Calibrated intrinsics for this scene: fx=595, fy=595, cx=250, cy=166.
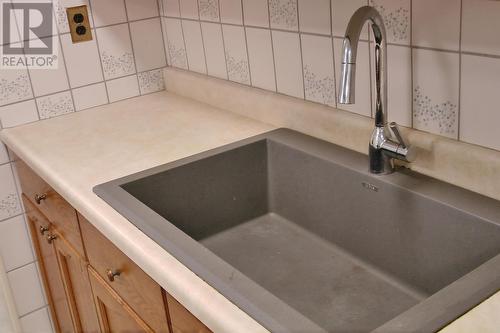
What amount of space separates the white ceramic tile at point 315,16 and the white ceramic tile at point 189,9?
50 cm

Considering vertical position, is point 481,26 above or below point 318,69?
above

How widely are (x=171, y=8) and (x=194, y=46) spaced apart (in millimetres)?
163

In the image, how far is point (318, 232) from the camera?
1338 mm

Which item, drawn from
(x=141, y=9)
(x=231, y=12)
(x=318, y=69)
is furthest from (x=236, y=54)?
(x=141, y=9)

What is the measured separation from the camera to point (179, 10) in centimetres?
185

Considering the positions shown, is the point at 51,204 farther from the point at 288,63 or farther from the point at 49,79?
the point at 288,63

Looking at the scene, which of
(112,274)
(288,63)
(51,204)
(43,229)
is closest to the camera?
(112,274)

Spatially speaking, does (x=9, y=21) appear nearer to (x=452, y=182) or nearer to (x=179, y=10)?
(x=179, y=10)

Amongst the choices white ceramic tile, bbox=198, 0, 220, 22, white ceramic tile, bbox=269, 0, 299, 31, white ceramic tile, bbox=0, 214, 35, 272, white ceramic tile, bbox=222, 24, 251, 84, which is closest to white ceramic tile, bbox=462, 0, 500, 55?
white ceramic tile, bbox=269, 0, 299, 31

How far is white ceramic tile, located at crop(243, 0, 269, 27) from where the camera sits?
149 cm

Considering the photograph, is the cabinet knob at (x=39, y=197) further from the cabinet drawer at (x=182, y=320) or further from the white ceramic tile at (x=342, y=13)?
the white ceramic tile at (x=342, y=13)

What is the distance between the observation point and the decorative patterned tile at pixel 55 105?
182 centimetres

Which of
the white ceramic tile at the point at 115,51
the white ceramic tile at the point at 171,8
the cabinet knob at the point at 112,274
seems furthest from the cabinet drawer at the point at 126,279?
the white ceramic tile at the point at 171,8

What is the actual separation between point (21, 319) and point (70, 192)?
0.88 metres
